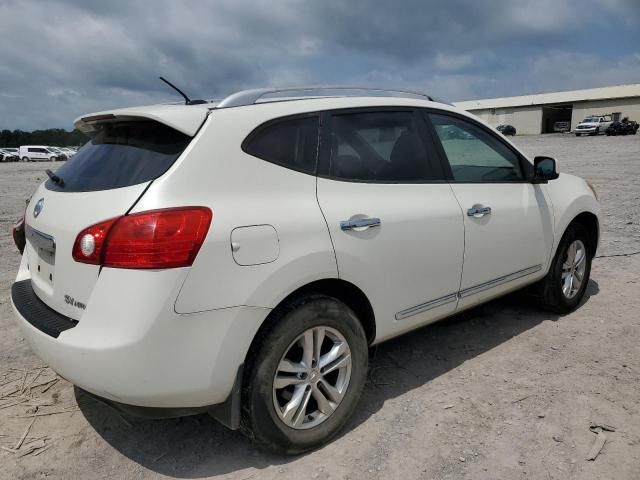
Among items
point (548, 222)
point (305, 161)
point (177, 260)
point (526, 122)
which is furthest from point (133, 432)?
point (526, 122)

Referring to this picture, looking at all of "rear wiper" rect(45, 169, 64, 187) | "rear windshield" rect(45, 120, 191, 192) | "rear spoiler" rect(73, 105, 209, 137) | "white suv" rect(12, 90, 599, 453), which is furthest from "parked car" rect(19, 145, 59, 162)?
"white suv" rect(12, 90, 599, 453)

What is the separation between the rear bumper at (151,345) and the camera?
2.08m

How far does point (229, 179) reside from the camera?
233 cm

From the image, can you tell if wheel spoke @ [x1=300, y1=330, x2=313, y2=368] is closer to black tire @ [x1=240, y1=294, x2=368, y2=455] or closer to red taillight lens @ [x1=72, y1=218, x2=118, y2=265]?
black tire @ [x1=240, y1=294, x2=368, y2=455]

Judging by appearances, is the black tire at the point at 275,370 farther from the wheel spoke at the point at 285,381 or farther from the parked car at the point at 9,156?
the parked car at the point at 9,156

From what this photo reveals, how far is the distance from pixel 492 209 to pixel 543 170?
79cm

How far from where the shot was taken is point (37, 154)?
1997 inches

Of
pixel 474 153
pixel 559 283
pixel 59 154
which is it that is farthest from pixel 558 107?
pixel 474 153

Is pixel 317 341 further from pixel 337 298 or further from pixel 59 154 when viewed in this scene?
pixel 59 154

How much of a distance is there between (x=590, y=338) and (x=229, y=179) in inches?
124

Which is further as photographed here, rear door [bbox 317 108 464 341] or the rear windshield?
rear door [bbox 317 108 464 341]

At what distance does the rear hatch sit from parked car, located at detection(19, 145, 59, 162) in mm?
53842

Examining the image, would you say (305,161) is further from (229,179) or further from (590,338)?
(590,338)

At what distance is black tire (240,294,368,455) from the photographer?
2.38 metres
